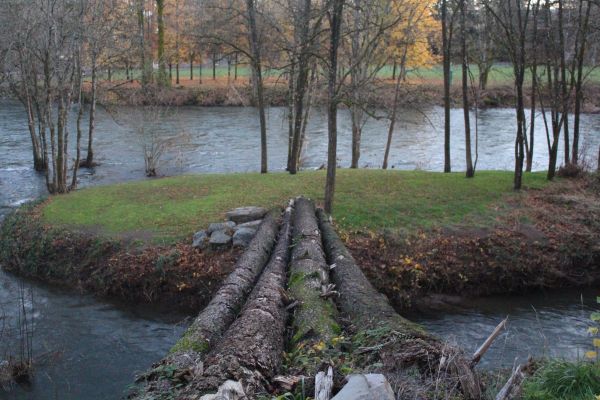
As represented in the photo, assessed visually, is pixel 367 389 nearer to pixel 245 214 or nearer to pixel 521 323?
pixel 521 323

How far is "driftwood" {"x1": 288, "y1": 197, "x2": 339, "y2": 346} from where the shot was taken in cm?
704

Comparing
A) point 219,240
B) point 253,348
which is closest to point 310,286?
point 253,348

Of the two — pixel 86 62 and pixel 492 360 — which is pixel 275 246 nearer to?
pixel 492 360

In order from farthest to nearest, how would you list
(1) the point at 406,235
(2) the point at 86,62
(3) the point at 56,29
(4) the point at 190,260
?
(2) the point at 86,62
(3) the point at 56,29
(1) the point at 406,235
(4) the point at 190,260

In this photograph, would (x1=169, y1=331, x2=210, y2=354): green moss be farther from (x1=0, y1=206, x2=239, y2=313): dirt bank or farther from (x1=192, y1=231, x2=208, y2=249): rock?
(x1=192, y1=231, x2=208, y2=249): rock

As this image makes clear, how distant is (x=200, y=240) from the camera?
13.3 meters

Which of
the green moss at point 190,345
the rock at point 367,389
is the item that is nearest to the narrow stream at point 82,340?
the green moss at point 190,345

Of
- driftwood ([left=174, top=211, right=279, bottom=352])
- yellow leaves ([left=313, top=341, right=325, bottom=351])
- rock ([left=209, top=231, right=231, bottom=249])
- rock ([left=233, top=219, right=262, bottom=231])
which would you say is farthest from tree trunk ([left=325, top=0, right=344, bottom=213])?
yellow leaves ([left=313, top=341, right=325, bottom=351])

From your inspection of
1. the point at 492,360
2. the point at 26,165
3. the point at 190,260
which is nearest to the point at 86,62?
the point at 26,165

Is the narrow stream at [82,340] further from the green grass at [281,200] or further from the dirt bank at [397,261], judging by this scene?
the green grass at [281,200]

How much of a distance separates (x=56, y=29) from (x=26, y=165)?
10085 millimetres

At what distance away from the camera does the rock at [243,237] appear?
1303 centimetres

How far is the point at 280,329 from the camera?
7191mm

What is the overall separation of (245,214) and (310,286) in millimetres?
5946
